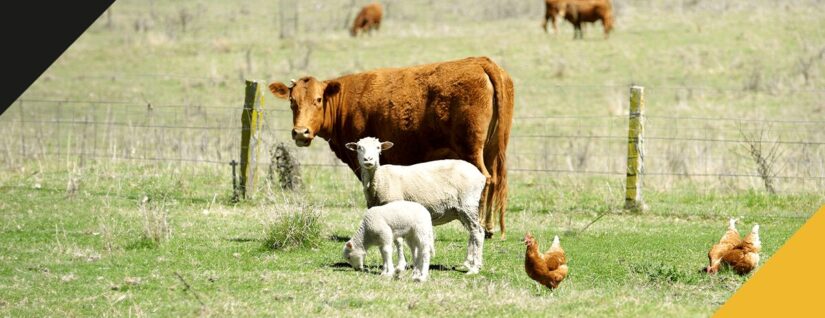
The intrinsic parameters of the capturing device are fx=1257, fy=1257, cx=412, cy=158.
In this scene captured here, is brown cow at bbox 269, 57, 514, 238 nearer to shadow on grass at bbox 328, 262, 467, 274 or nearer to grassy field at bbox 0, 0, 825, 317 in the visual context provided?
grassy field at bbox 0, 0, 825, 317

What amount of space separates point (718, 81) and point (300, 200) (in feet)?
61.3

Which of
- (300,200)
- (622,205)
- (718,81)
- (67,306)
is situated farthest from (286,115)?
(67,306)

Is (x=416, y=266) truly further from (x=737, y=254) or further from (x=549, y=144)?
(x=549, y=144)

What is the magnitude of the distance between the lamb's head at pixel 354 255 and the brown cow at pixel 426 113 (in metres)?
2.66

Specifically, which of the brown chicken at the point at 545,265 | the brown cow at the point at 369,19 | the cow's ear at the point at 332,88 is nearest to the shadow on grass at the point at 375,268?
the brown chicken at the point at 545,265

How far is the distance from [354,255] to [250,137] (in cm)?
629

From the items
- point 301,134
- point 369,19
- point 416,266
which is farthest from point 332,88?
point 369,19

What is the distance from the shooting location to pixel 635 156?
16.5 meters

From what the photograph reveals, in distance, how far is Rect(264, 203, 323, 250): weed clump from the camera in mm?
12719

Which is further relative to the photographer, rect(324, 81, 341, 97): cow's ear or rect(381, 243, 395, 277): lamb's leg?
rect(324, 81, 341, 97): cow's ear

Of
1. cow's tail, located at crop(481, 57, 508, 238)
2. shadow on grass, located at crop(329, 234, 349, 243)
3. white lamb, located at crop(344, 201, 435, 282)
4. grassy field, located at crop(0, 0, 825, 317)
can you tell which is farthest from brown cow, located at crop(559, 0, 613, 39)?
white lamb, located at crop(344, 201, 435, 282)

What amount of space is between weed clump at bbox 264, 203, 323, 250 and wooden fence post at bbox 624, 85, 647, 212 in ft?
16.6

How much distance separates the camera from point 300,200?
43.4ft

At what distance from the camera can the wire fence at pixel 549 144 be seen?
18766mm
